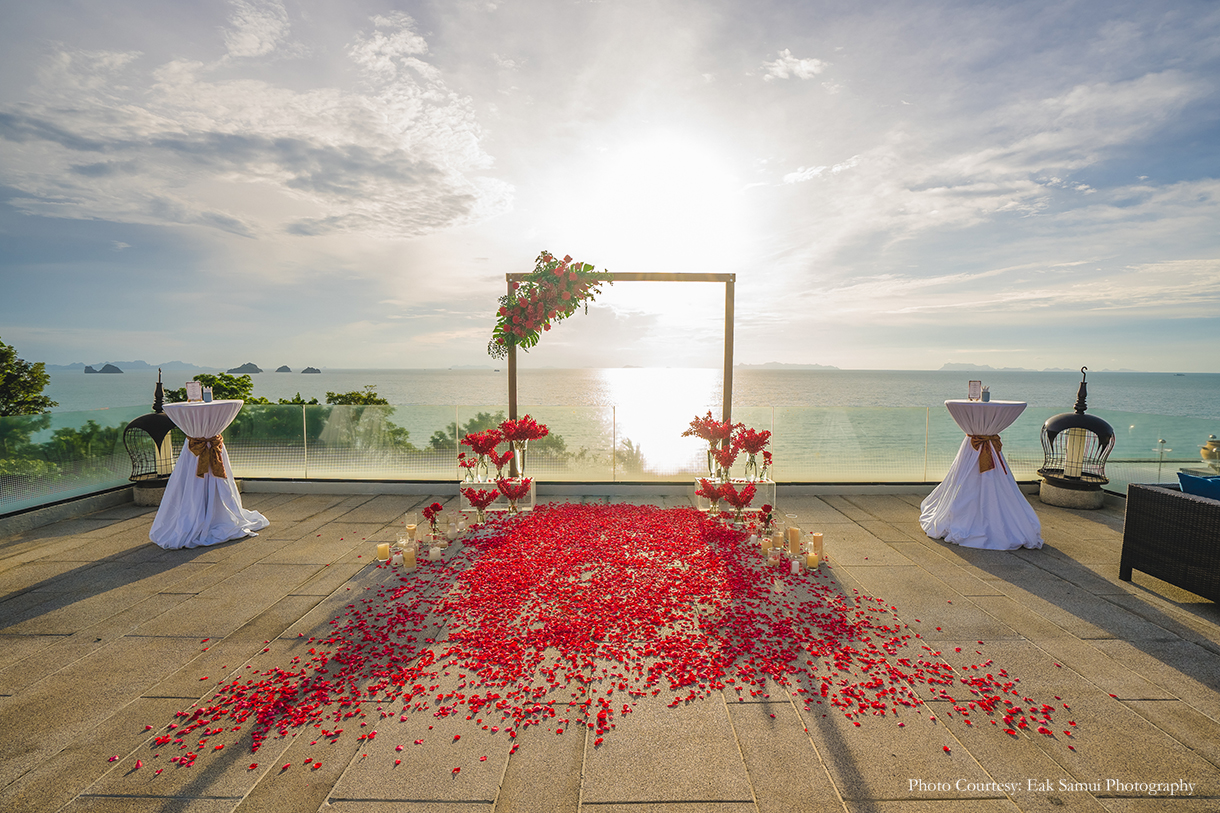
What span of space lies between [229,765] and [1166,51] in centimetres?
1211

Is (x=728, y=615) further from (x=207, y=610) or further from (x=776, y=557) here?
(x=207, y=610)

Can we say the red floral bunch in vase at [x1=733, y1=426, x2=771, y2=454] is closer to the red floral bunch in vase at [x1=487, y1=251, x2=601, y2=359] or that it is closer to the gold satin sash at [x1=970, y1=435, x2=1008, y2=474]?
the gold satin sash at [x1=970, y1=435, x2=1008, y2=474]

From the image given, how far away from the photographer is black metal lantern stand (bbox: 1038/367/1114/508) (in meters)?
6.07

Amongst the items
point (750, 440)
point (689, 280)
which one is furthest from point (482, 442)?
point (689, 280)

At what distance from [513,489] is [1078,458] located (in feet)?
24.0

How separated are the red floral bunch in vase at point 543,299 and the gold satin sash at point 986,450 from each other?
15.0 ft

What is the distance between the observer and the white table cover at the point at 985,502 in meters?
4.80

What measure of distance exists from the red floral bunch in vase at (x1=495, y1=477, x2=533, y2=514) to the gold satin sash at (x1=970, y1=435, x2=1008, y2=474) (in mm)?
4997

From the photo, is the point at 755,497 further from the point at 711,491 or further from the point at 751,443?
the point at 751,443

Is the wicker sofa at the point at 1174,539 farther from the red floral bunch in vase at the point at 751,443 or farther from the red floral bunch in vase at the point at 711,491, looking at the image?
the red floral bunch in vase at the point at 711,491

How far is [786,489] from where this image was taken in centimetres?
706

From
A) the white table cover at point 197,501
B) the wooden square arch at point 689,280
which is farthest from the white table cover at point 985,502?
the white table cover at point 197,501

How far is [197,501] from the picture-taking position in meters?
5.00

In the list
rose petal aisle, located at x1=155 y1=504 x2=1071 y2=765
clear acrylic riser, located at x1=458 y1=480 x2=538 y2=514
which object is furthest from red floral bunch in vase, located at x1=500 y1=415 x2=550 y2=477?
rose petal aisle, located at x1=155 y1=504 x2=1071 y2=765
